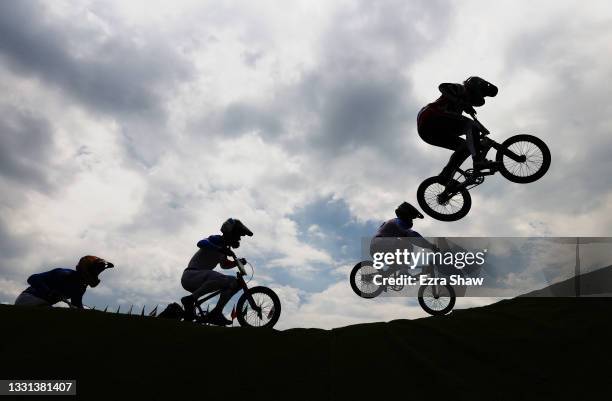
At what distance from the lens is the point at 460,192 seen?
32.3 ft

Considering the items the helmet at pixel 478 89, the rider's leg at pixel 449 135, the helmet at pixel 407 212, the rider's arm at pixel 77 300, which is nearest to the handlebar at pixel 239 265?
the rider's arm at pixel 77 300

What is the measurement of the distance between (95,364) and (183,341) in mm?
978

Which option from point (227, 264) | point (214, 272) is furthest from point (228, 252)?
point (214, 272)

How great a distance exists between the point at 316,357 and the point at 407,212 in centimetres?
611

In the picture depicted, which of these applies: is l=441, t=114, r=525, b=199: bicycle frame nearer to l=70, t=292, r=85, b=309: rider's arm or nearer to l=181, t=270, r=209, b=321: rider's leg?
l=181, t=270, r=209, b=321: rider's leg

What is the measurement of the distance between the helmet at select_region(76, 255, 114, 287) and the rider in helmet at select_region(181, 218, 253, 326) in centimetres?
172

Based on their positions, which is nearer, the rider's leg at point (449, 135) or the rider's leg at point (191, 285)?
the rider's leg at point (191, 285)

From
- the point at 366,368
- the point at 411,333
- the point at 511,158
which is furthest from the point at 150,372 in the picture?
the point at 511,158

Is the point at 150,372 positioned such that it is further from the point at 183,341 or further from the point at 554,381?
the point at 554,381

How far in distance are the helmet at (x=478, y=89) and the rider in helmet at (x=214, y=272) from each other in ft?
17.5

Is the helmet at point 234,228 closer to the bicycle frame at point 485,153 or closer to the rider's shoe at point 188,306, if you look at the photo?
the rider's shoe at point 188,306

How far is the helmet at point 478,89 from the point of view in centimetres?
938

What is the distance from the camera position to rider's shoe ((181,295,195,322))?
28.7 feet

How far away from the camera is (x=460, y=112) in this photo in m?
9.44
